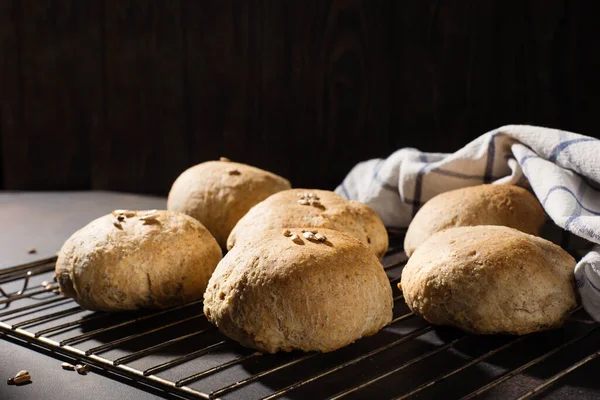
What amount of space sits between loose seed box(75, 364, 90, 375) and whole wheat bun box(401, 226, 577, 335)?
0.58 m

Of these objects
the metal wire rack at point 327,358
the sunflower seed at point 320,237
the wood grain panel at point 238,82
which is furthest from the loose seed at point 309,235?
the wood grain panel at point 238,82

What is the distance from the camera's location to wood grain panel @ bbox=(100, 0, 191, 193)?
2.92m

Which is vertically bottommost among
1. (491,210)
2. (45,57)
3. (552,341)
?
(552,341)

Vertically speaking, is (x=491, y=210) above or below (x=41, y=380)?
above

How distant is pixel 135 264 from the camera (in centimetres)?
148

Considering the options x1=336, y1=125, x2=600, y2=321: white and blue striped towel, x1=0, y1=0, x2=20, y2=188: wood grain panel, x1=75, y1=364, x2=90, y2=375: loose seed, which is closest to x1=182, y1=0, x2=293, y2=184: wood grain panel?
x1=336, y1=125, x2=600, y2=321: white and blue striped towel

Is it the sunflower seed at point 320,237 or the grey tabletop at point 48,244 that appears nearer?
the grey tabletop at point 48,244

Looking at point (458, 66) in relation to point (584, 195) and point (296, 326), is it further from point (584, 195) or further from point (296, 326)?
point (296, 326)

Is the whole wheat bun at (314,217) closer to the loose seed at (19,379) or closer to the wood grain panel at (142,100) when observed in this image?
the loose seed at (19,379)

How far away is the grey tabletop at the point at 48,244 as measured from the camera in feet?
3.78

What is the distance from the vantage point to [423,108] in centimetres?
261

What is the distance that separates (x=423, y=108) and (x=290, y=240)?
54.9 inches

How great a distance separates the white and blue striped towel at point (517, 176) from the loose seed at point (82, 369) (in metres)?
0.85

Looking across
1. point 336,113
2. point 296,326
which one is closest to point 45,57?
point 336,113
